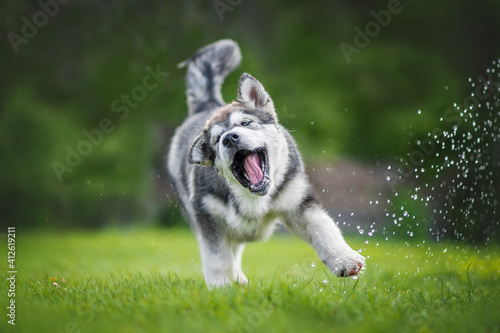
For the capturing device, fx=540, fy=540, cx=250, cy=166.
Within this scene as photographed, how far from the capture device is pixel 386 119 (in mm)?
9430

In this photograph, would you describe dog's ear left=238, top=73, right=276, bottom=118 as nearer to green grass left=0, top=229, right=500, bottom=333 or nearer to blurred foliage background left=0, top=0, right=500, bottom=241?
green grass left=0, top=229, right=500, bottom=333

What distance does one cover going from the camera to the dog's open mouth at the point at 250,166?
3.53 meters

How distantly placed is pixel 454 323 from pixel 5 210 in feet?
22.1

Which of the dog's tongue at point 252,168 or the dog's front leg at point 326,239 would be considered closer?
the dog's front leg at point 326,239

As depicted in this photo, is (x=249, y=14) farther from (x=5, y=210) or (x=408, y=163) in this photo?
(x=5, y=210)

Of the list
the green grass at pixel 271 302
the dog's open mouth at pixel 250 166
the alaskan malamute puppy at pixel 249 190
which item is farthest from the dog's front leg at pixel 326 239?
the dog's open mouth at pixel 250 166

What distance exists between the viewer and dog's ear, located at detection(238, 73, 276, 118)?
12.3 ft

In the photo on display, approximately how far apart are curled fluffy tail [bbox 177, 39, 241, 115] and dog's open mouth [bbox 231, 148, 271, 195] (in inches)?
71.7

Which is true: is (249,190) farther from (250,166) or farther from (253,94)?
(253,94)

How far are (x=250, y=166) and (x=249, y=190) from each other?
16 centimetres

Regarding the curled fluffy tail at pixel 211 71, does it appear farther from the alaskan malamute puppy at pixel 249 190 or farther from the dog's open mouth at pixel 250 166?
the dog's open mouth at pixel 250 166

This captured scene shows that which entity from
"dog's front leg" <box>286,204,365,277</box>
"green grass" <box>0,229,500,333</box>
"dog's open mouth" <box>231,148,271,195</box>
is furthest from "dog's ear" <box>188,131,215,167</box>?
"green grass" <box>0,229,500,333</box>

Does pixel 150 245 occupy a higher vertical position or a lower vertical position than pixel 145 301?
lower

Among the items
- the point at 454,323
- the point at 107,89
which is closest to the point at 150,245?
the point at 107,89
